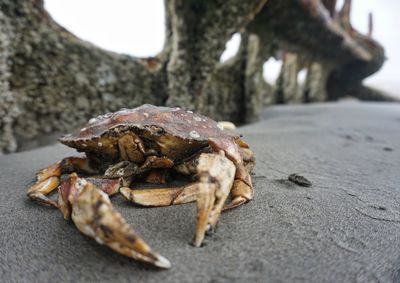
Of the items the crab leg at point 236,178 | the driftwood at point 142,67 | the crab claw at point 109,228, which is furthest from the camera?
the driftwood at point 142,67

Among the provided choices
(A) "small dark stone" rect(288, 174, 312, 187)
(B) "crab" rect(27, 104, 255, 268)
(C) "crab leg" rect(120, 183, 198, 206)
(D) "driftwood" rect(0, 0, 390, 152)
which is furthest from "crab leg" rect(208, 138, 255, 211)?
(D) "driftwood" rect(0, 0, 390, 152)

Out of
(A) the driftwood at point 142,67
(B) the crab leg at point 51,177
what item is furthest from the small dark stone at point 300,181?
(A) the driftwood at point 142,67

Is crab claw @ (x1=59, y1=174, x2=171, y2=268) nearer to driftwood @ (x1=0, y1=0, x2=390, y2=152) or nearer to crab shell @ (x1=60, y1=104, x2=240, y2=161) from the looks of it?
crab shell @ (x1=60, y1=104, x2=240, y2=161)

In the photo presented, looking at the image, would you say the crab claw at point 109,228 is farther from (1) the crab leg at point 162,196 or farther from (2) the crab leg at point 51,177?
(2) the crab leg at point 51,177

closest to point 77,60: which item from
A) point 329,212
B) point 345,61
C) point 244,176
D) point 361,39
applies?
point 244,176

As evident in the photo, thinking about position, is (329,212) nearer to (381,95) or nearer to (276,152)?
(276,152)

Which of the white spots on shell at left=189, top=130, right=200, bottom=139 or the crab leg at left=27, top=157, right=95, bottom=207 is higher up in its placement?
the white spots on shell at left=189, top=130, right=200, bottom=139

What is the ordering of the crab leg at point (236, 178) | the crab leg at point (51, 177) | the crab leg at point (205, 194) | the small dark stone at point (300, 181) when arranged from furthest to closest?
the small dark stone at point (300, 181) < the crab leg at point (51, 177) < the crab leg at point (236, 178) < the crab leg at point (205, 194)

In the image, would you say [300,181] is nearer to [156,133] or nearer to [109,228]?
[156,133]
